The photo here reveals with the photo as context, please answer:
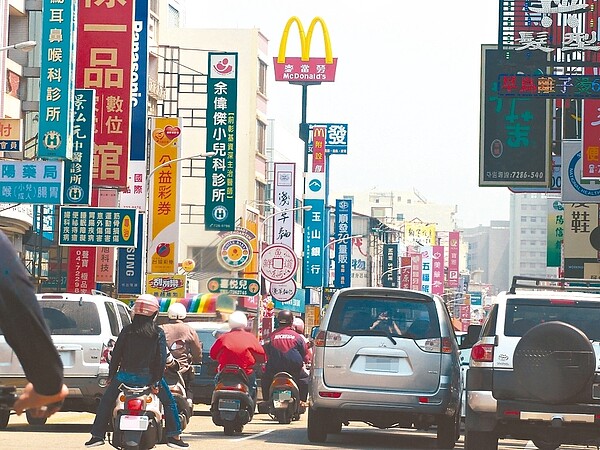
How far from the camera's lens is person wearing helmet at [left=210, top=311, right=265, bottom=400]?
1795cm

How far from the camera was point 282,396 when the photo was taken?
69.3ft

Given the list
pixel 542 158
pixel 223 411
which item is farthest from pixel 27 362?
pixel 542 158

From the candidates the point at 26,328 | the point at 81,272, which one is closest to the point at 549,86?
the point at 81,272

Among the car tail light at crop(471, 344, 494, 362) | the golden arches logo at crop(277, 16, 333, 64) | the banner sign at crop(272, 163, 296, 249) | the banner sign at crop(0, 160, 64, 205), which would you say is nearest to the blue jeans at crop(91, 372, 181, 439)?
the car tail light at crop(471, 344, 494, 362)

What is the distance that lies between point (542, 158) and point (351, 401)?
19.4 metres

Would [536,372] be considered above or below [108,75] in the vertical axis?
below

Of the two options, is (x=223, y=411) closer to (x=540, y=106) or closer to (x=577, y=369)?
(x=577, y=369)

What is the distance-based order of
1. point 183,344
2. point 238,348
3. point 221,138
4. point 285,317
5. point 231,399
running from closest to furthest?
point 183,344 < point 238,348 < point 231,399 < point 285,317 < point 221,138

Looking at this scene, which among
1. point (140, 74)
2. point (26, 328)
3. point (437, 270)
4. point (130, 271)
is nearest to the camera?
point (26, 328)

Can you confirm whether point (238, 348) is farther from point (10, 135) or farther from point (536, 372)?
point (10, 135)

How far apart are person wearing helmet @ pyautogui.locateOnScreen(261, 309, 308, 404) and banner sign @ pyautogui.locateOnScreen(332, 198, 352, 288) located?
68758 mm

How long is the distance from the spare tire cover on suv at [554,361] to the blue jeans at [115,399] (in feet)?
11.0

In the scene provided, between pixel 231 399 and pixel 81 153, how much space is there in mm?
17863

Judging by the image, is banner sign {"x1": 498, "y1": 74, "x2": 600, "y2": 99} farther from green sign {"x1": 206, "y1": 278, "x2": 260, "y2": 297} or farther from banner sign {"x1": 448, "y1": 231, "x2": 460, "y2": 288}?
banner sign {"x1": 448, "y1": 231, "x2": 460, "y2": 288}
